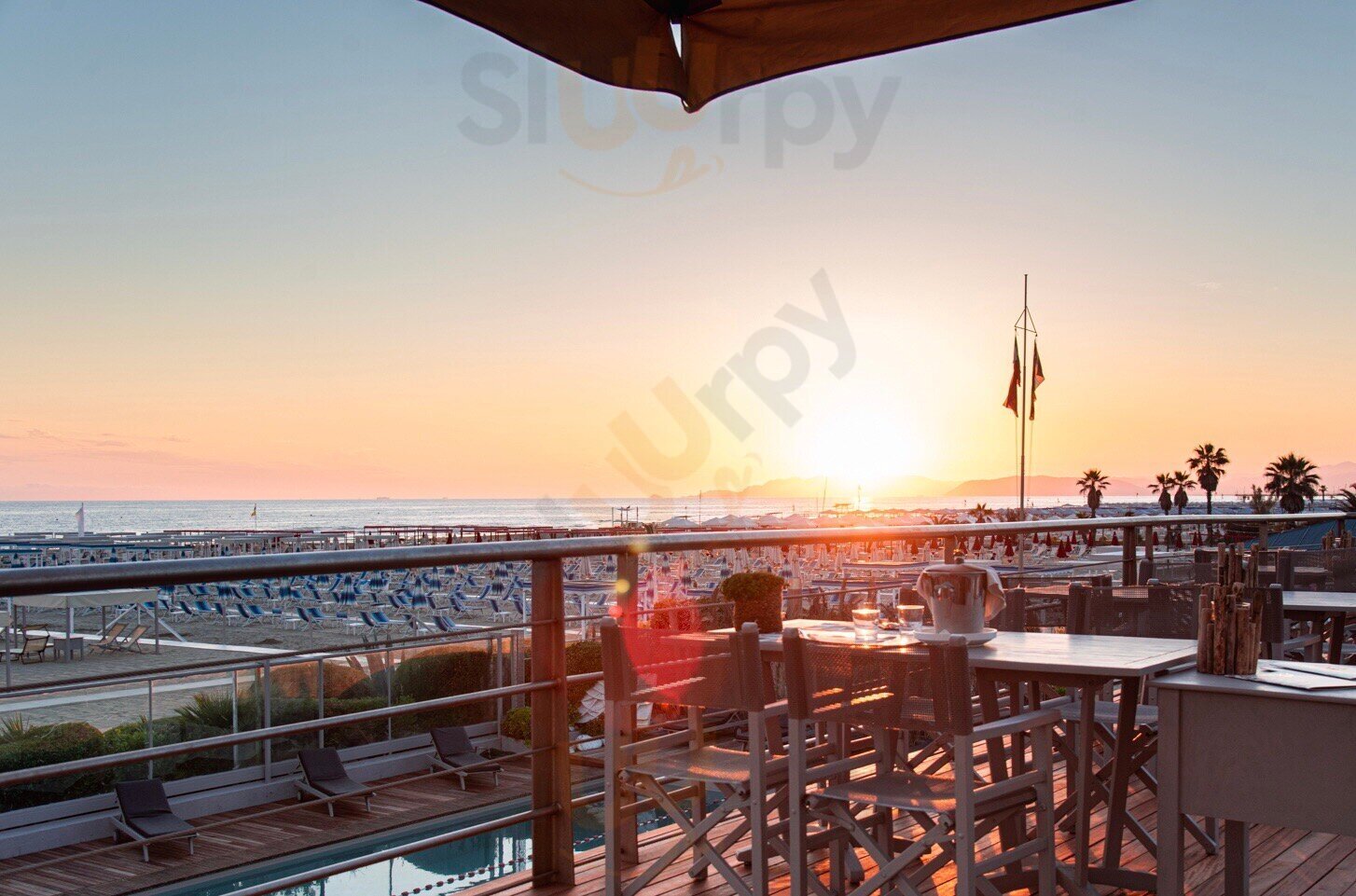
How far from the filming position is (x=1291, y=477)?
5381cm

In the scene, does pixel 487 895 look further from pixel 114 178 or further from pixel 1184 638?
pixel 114 178

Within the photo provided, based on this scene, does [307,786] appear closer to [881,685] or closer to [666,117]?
[881,685]

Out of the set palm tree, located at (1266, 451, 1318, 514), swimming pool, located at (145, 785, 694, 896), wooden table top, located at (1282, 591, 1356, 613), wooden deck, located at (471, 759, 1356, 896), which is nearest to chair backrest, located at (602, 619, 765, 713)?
wooden deck, located at (471, 759, 1356, 896)

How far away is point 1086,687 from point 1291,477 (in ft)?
190

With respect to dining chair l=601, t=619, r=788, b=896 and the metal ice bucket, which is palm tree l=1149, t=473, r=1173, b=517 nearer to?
the metal ice bucket

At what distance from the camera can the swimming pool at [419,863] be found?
39.1 ft

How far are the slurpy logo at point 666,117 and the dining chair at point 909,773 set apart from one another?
4.06ft

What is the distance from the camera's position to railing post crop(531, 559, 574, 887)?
3.17 metres

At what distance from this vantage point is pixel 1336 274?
15.9 meters

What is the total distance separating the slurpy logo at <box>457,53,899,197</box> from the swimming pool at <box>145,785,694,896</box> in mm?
9516

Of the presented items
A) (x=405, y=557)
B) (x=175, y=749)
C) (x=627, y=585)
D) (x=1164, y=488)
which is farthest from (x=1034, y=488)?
(x=175, y=749)

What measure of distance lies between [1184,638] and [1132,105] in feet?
35.6

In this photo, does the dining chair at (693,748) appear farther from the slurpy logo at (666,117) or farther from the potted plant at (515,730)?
the potted plant at (515,730)

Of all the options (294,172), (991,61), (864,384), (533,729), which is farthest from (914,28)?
(294,172)
